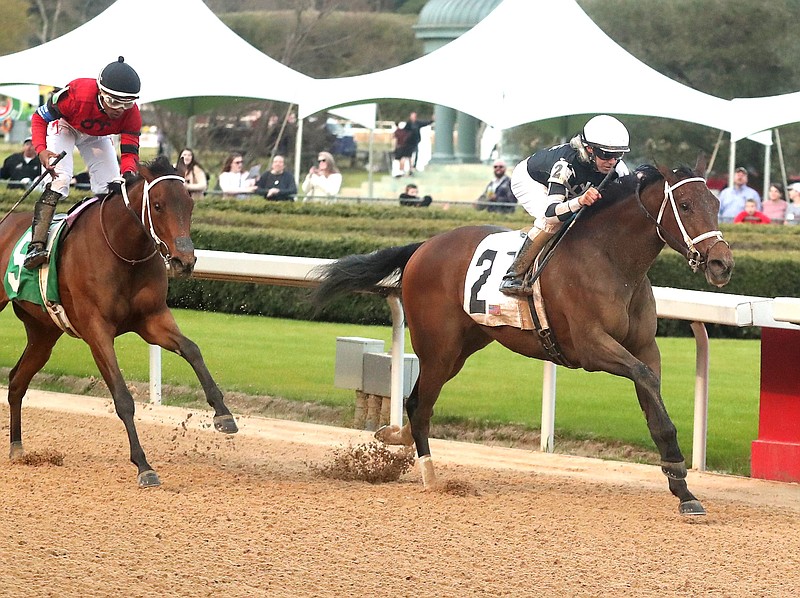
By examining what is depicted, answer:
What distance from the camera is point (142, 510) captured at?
19.3ft

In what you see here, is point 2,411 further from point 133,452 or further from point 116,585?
point 116,585

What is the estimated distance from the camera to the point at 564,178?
6.38 m

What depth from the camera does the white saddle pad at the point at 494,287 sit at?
6.55m

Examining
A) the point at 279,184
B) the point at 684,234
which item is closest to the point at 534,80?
Result: the point at 279,184

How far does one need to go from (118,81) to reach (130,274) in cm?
92

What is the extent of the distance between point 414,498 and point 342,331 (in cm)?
597

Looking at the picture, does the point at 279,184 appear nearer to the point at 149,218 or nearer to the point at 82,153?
the point at 82,153

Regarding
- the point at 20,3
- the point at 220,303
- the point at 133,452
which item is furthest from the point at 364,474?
the point at 20,3

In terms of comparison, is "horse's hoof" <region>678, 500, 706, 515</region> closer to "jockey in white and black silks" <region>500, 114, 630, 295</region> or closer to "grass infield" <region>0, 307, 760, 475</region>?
"jockey in white and black silks" <region>500, 114, 630, 295</region>

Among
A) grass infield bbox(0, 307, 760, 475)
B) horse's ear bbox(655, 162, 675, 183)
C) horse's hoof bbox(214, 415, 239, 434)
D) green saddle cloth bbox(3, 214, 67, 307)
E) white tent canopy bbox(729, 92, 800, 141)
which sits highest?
white tent canopy bbox(729, 92, 800, 141)

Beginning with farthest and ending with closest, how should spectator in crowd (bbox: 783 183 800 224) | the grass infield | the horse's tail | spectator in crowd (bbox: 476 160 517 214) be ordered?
spectator in crowd (bbox: 476 160 517 214) < spectator in crowd (bbox: 783 183 800 224) < the grass infield < the horse's tail

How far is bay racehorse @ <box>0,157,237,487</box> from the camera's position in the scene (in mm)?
6465

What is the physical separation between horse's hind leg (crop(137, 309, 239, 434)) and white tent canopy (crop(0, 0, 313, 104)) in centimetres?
1271

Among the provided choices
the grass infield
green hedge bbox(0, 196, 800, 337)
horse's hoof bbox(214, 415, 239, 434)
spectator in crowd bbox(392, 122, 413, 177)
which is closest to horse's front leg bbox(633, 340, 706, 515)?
the grass infield
